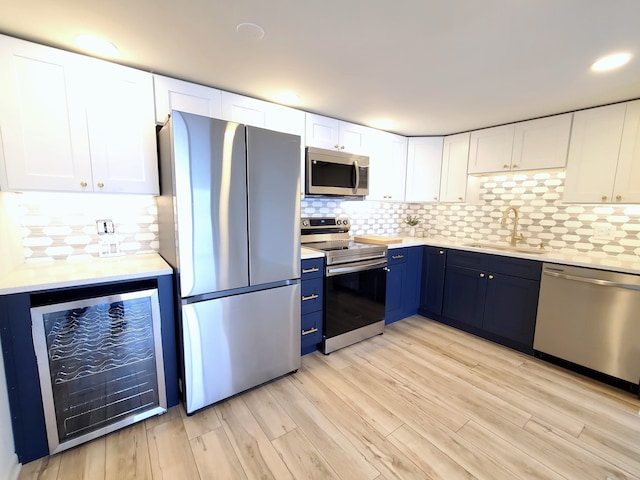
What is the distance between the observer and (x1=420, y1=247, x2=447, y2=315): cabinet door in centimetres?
311

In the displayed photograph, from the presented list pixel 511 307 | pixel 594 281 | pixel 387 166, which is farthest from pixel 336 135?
pixel 594 281

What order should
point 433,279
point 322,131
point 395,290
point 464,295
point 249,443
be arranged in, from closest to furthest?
point 249,443 < point 322,131 < point 464,295 < point 395,290 < point 433,279

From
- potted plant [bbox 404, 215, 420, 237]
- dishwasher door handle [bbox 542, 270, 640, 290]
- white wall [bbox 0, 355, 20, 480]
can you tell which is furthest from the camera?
potted plant [bbox 404, 215, 420, 237]

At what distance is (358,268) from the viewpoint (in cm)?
254

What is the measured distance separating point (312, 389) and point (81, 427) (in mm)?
1401

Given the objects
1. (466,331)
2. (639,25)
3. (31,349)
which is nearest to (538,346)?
(466,331)

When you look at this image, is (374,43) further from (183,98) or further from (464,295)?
(464,295)

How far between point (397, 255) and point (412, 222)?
107cm

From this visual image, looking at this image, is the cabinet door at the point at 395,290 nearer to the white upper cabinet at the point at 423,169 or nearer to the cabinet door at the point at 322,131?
the white upper cabinet at the point at 423,169

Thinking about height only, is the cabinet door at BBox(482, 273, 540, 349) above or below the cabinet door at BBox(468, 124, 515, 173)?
below

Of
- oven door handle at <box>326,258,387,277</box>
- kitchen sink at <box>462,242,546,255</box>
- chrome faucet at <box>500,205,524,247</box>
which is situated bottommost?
oven door handle at <box>326,258,387,277</box>

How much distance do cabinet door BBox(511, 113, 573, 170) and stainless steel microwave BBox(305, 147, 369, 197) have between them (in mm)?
1558

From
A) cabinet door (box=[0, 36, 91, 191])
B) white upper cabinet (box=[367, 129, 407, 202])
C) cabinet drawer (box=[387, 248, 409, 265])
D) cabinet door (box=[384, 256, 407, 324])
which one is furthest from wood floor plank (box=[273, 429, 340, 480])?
white upper cabinet (box=[367, 129, 407, 202])

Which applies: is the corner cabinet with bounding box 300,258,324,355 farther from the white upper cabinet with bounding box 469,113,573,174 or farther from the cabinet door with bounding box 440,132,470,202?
the white upper cabinet with bounding box 469,113,573,174
